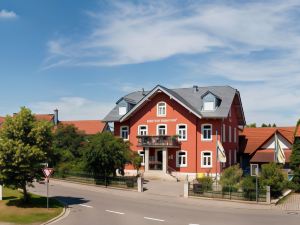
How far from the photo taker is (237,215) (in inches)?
996

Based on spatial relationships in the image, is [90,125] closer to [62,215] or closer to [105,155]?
[105,155]

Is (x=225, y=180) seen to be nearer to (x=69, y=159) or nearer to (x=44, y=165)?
(x=44, y=165)

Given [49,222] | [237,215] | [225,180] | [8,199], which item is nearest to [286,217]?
[237,215]

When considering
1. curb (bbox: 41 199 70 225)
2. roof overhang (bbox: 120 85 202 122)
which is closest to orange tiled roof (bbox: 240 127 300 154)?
roof overhang (bbox: 120 85 202 122)

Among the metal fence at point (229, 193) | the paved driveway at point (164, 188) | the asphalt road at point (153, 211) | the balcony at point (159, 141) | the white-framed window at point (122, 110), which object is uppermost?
the white-framed window at point (122, 110)

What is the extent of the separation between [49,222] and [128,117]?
90.7ft

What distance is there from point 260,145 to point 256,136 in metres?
3.69

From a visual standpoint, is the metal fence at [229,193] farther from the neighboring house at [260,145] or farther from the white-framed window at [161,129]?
the white-framed window at [161,129]

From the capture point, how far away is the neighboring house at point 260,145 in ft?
157

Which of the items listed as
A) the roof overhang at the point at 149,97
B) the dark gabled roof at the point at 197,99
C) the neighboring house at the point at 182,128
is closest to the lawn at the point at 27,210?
the neighboring house at the point at 182,128

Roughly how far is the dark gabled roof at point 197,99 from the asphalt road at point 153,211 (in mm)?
14409

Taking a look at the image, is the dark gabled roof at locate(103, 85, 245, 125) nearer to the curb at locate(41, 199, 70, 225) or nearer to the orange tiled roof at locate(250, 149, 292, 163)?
the orange tiled roof at locate(250, 149, 292, 163)

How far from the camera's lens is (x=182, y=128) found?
4759cm

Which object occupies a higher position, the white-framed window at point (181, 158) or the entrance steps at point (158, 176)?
the white-framed window at point (181, 158)
